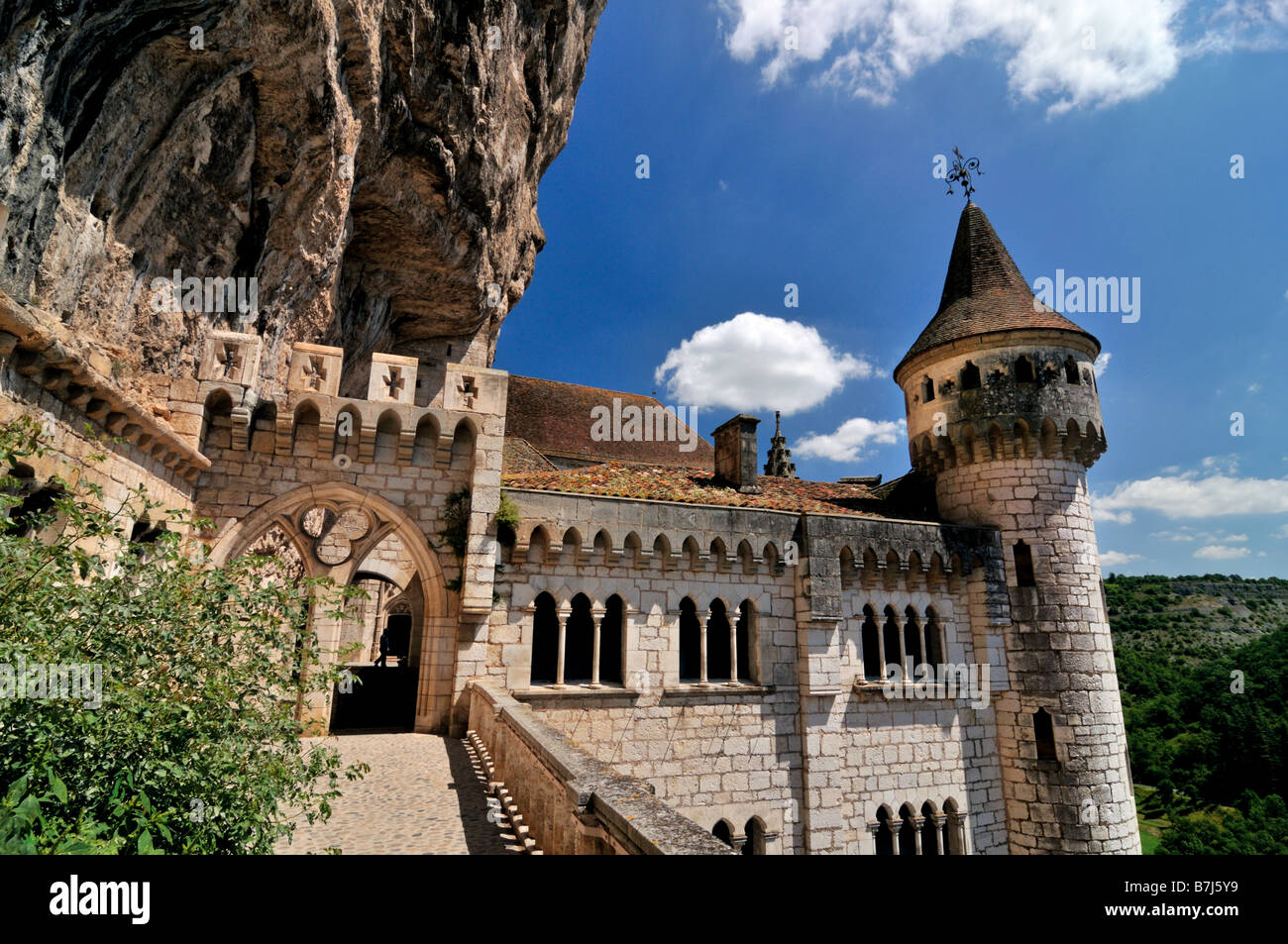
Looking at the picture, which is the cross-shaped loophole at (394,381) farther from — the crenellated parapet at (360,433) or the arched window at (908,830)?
the arched window at (908,830)

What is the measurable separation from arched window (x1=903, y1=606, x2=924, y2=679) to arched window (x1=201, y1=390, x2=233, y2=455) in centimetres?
1306

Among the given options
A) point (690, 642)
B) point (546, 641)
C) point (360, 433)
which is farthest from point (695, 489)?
point (360, 433)

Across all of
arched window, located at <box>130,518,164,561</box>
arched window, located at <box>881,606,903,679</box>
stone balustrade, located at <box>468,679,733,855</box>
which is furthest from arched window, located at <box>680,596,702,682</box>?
arched window, located at <box>130,518,164,561</box>

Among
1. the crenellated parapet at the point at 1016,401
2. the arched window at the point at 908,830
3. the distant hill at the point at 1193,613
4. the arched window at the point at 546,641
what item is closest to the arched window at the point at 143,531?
the arched window at the point at 546,641

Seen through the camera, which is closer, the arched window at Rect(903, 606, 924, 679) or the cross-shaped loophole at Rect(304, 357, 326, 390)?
the cross-shaped loophole at Rect(304, 357, 326, 390)

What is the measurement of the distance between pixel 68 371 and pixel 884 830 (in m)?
14.5

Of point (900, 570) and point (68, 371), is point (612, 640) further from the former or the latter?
point (68, 371)

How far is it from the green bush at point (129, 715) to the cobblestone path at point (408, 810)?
1.14m

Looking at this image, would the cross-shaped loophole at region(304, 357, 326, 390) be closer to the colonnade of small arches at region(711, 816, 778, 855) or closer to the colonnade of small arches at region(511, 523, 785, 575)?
the colonnade of small arches at region(511, 523, 785, 575)

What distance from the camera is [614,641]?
Answer: 40.1ft

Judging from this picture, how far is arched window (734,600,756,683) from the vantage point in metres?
12.8

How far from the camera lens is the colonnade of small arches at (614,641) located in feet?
37.9

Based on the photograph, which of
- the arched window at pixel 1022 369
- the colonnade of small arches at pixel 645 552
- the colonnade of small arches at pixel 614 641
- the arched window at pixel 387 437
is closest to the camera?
the arched window at pixel 387 437
